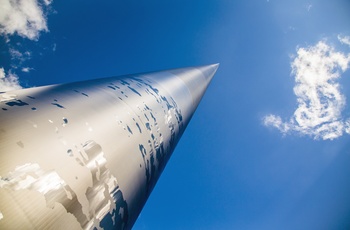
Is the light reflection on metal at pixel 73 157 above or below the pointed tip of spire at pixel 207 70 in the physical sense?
below

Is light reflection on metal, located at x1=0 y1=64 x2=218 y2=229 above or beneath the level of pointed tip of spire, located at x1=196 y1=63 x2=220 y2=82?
beneath

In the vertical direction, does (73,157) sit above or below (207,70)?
below

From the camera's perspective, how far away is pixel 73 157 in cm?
132

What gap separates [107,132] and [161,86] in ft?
6.83

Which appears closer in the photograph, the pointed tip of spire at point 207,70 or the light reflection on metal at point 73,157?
the light reflection on metal at point 73,157

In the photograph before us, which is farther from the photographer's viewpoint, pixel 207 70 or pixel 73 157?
pixel 207 70

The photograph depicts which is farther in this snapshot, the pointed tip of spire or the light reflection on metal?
the pointed tip of spire

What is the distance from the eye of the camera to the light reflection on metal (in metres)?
1.03

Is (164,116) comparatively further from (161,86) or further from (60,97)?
(60,97)

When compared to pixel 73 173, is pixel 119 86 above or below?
above

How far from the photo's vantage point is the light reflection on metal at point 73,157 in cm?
103

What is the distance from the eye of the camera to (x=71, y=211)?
3.88 ft

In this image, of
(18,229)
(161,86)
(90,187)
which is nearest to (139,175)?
(90,187)

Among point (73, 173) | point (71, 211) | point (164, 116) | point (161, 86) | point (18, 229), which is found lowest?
point (18, 229)
